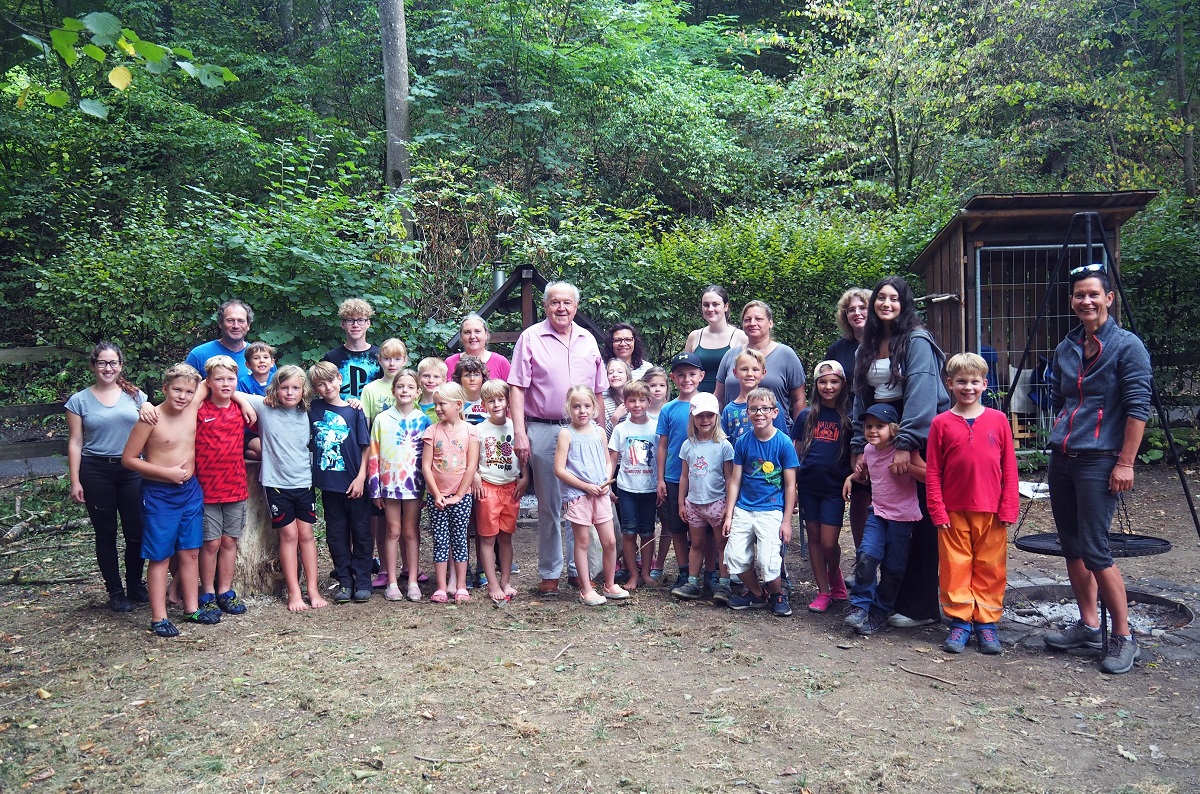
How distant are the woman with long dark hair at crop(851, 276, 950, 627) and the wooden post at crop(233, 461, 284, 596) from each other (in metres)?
3.62

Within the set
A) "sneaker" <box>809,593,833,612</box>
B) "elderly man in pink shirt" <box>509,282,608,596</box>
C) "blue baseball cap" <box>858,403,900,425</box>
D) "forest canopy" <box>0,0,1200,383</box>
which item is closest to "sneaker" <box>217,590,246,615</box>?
"elderly man in pink shirt" <box>509,282,608,596</box>

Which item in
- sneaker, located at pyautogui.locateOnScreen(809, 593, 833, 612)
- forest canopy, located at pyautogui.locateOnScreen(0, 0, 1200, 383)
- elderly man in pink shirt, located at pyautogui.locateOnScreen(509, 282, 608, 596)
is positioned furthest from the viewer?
forest canopy, located at pyautogui.locateOnScreen(0, 0, 1200, 383)

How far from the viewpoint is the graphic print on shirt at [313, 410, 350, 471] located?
A: 5.27m

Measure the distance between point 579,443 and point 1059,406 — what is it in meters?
2.68

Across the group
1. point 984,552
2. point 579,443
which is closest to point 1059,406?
point 984,552

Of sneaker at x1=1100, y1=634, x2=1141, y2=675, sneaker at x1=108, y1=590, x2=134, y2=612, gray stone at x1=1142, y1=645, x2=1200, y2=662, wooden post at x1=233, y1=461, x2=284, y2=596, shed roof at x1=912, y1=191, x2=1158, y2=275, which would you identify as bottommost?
gray stone at x1=1142, y1=645, x2=1200, y2=662

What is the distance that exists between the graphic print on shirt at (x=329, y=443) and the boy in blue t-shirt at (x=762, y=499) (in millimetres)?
2371

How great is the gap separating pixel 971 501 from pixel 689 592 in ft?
5.96

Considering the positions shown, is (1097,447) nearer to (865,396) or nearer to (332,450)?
(865,396)

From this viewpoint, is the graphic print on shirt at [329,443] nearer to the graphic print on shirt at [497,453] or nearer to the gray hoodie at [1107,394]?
the graphic print on shirt at [497,453]

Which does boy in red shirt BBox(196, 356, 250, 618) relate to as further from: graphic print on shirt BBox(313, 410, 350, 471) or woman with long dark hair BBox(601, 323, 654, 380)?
woman with long dark hair BBox(601, 323, 654, 380)

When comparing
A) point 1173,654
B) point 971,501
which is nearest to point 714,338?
point 971,501

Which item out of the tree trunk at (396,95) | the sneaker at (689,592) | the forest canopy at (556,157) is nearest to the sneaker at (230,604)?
the sneaker at (689,592)

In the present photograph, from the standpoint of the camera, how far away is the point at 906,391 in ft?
15.3
